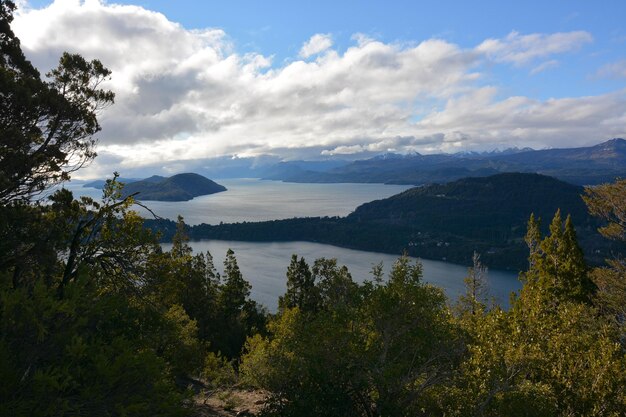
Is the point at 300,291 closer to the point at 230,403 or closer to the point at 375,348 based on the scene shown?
the point at 230,403

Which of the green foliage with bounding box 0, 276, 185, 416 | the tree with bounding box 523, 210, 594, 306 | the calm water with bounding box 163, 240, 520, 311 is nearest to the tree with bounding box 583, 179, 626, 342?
the tree with bounding box 523, 210, 594, 306

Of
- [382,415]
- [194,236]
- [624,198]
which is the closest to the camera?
[382,415]

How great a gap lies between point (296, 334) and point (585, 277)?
26.8m

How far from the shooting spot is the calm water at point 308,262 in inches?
4205

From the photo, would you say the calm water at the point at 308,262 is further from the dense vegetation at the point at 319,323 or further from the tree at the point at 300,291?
the dense vegetation at the point at 319,323

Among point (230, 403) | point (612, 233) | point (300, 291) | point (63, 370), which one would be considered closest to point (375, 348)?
point (63, 370)

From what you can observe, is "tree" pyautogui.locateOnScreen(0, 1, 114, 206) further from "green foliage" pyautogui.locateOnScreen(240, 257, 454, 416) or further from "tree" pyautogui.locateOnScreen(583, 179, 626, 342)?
"tree" pyautogui.locateOnScreen(583, 179, 626, 342)

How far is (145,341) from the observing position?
488 inches

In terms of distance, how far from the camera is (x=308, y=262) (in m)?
139

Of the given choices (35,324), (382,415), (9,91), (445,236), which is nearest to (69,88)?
(9,91)

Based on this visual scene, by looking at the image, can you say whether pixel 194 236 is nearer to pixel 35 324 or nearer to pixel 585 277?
pixel 585 277

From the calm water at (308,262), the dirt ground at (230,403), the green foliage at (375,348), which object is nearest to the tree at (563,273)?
the green foliage at (375,348)

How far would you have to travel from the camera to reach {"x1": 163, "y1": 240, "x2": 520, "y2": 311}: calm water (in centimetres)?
10681

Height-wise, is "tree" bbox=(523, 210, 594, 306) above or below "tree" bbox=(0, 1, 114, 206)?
below
